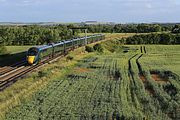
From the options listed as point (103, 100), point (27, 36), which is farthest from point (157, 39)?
point (103, 100)

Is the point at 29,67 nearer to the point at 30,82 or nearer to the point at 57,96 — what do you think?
the point at 30,82

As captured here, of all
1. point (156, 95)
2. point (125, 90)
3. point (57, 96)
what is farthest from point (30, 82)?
point (156, 95)

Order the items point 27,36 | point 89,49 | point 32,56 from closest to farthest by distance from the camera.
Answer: point 32,56 → point 89,49 → point 27,36

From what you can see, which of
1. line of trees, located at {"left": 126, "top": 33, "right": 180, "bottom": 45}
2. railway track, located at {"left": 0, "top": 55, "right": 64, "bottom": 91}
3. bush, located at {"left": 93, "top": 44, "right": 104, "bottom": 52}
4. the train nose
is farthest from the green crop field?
line of trees, located at {"left": 126, "top": 33, "right": 180, "bottom": 45}

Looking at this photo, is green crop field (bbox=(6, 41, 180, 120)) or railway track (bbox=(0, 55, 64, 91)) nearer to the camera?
green crop field (bbox=(6, 41, 180, 120))

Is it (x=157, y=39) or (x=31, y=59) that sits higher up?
(x=31, y=59)

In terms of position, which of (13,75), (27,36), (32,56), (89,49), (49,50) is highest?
(32,56)

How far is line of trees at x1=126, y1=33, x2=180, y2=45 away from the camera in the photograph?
110 m

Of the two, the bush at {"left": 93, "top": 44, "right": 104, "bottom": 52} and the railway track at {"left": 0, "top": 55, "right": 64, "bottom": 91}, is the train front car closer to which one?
the railway track at {"left": 0, "top": 55, "right": 64, "bottom": 91}

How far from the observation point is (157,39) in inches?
4427

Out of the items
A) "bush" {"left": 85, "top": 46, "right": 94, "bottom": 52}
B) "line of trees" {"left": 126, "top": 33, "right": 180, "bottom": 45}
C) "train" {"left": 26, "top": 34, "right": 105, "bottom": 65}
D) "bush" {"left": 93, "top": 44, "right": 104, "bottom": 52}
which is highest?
"train" {"left": 26, "top": 34, "right": 105, "bottom": 65}

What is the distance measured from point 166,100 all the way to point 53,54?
30.9 metres

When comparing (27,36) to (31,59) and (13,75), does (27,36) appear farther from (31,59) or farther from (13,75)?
(13,75)

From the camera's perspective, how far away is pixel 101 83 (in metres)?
33.4
